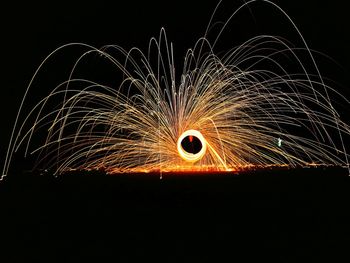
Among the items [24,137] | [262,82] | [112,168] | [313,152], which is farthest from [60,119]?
[313,152]

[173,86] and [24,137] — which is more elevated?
[173,86]

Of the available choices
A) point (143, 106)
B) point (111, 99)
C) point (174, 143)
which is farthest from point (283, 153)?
point (111, 99)

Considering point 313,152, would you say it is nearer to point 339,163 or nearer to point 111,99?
point 339,163

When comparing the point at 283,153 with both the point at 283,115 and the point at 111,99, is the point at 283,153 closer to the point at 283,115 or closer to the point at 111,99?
the point at 283,115

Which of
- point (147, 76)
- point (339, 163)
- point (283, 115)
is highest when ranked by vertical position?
point (147, 76)

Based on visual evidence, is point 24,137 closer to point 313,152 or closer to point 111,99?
point 111,99

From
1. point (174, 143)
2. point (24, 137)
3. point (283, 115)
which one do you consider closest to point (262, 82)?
point (283, 115)
